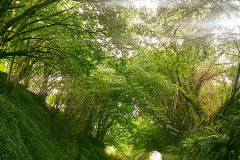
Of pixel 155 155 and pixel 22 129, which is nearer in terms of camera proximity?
pixel 22 129

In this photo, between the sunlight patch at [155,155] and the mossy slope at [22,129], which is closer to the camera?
the mossy slope at [22,129]

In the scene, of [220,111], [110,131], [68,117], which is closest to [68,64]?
[68,117]

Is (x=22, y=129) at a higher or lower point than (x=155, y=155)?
lower

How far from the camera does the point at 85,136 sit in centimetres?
747

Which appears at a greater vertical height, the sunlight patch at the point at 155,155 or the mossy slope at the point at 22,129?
the sunlight patch at the point at 155,155

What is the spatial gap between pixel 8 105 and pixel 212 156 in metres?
3.89

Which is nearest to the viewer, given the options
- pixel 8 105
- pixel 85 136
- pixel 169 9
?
pixel 8 105

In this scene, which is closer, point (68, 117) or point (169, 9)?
point (169, 9)

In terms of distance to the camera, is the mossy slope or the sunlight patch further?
the sunlight patch

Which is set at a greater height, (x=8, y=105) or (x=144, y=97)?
(x=144, y=97)

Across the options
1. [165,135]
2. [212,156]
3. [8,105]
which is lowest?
[8,105]

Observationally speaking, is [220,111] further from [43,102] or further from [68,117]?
[43,102]

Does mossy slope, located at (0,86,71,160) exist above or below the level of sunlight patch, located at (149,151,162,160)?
below

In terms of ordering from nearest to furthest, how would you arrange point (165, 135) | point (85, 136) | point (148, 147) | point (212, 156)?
1. point (212, 156)
2. point (85, 136)
3. point (165, 135)
4. point (148, 147)
